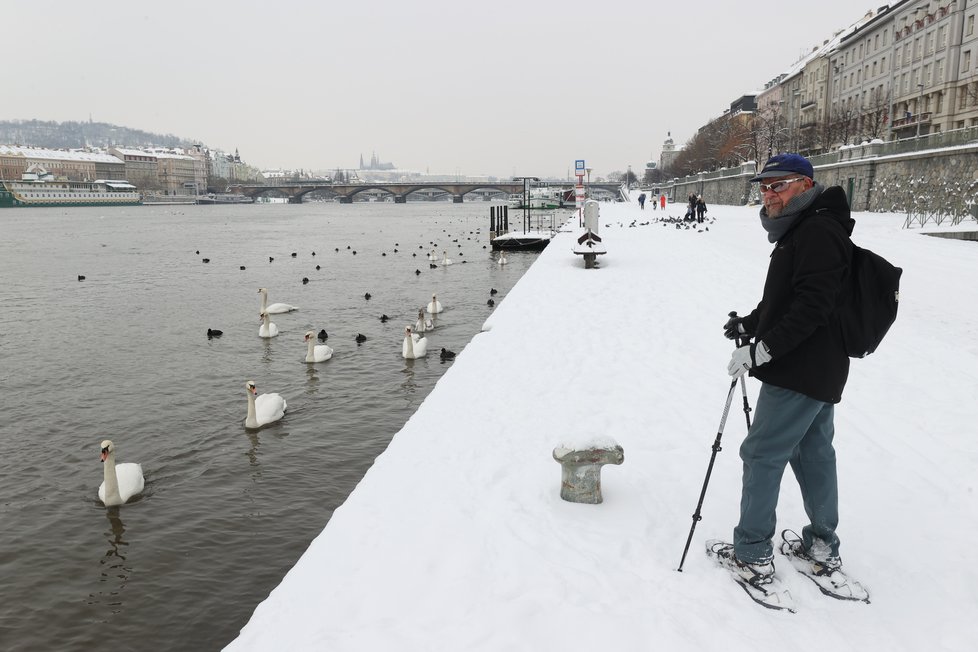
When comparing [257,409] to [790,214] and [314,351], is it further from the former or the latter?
[790,214]

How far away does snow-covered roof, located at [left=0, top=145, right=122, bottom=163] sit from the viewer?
542ft

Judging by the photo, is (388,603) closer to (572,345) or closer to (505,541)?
(505,541)

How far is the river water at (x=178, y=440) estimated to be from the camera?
20.0 ft

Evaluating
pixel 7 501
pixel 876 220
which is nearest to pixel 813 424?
pixel 7 501

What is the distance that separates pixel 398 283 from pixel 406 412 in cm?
1684

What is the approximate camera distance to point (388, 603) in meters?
4.16

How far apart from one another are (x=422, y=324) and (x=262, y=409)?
280 inches

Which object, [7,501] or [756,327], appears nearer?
[756,327]

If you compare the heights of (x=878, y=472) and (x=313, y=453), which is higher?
(x=878, y=472)

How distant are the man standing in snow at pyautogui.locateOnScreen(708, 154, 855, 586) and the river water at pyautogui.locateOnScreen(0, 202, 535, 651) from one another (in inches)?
179

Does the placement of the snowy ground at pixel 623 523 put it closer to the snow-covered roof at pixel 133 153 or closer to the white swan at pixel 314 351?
the white swan at pixel 314 351

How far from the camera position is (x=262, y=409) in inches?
405

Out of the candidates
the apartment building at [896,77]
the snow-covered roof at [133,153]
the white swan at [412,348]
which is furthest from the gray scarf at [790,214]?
the snow-covered roof at [133,153]

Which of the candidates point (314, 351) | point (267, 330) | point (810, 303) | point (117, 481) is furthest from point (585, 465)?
point (267, 330)
